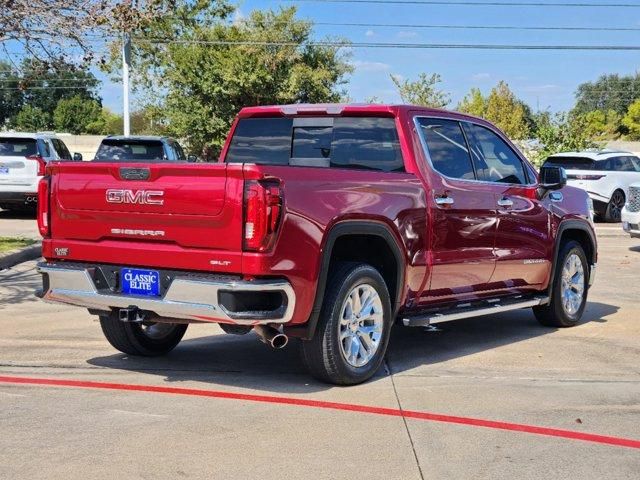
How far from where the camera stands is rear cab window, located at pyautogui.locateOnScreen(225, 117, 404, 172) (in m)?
7.27

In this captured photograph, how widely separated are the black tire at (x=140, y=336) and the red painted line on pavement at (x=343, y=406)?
30.8 inches

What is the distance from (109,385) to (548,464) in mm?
3067

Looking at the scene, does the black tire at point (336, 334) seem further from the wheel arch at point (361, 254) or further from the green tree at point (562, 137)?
the green tree at point (562, 137)

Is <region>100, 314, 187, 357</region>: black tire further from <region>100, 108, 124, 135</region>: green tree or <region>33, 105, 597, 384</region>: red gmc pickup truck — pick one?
<region>100, 108, 124, 135</region>: green tree

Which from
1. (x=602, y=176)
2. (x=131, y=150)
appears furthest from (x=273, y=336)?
(x=602, y=176)

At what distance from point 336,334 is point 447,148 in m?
2.17

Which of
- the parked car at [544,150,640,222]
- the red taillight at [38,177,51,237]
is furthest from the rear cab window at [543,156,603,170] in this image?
the red taillight at [38,177,51,237]

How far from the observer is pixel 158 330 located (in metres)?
7.49

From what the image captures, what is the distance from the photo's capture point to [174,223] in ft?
19.5

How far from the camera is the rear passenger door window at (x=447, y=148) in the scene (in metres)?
7.41

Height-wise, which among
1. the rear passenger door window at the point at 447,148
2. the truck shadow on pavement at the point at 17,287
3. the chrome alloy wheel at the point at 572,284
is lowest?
the truck shadow on pavement at the point at 17,287

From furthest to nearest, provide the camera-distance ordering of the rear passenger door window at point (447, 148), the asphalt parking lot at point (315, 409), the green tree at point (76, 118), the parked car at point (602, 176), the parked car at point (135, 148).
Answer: the green tree at point (76, 118), the parked car at point (602, 176), the parked car at point (135, 148), the rear passenger door window at point (447, 148), the asphalt parking lot at point (315, 409)

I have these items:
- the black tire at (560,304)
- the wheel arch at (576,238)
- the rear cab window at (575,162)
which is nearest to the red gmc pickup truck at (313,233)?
the wheel arch at (576,238)

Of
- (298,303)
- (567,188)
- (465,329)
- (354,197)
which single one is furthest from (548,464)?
(567,188)
